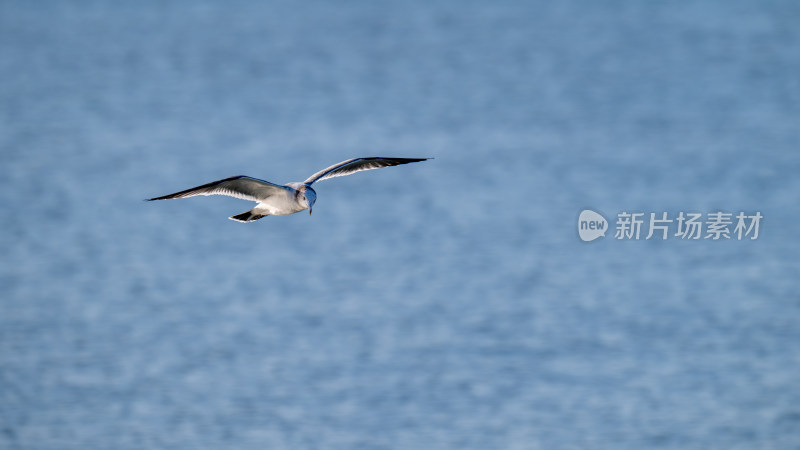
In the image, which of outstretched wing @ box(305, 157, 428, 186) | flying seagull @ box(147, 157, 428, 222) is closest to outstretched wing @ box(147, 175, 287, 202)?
flying seagull @ box(147, 157, 428, 222)

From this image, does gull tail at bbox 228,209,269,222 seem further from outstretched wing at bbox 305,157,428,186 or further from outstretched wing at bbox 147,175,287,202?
outstretched wing at bbox 305,157,428,186

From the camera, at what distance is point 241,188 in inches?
473

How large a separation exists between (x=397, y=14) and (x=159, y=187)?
22620mm

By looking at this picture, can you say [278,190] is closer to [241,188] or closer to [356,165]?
[241,188]

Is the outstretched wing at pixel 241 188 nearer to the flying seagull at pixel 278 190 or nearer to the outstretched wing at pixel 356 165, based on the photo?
the flying seagull at pixel 278 190

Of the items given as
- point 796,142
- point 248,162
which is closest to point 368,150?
point 248,162

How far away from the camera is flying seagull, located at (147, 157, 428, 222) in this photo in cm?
1166

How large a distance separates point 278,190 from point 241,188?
44cm

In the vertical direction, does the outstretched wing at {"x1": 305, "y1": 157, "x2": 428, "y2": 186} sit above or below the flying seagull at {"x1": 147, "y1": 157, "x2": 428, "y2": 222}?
above

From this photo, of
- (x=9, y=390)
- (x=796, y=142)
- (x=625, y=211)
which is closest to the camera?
(x=9, y=390)

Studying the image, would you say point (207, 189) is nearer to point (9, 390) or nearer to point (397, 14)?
point (9, 390)

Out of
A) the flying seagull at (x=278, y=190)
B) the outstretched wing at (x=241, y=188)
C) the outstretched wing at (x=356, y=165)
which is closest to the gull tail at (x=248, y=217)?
the flying seagull at (x=278, y=190)

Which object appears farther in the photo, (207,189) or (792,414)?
(792,414)

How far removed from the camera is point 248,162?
106 feet
